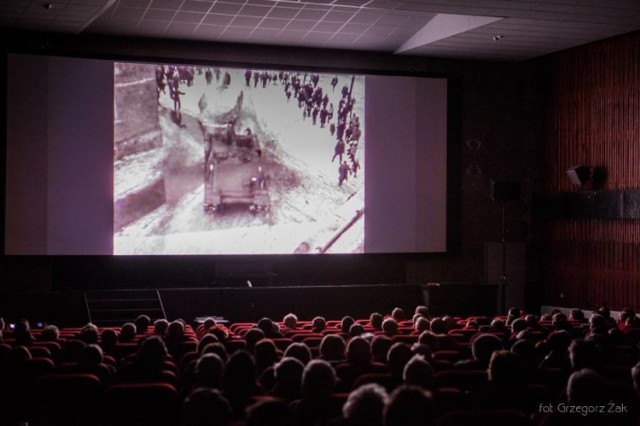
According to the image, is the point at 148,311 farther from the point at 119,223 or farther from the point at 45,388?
the point at 45,388

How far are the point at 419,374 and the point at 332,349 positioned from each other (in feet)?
5.22

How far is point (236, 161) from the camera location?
15.0m

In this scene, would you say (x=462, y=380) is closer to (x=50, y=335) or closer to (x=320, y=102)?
(x=50, y=335)

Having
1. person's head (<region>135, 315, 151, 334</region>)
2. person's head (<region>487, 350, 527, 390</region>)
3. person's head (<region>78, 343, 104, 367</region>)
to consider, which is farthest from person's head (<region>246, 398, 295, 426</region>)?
person's head (<region>135, 315, 151, 334</region>)

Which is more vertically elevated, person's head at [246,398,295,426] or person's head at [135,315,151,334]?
person's head at [246,398,295,426]

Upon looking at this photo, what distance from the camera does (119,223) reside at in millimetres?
14320

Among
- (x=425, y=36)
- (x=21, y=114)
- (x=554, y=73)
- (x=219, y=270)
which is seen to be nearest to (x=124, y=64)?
(x=21, y=114)

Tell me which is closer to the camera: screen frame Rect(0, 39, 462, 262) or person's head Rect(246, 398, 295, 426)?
person's head Rect(246, 398, 295, 426)

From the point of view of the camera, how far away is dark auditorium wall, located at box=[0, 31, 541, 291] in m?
15.3

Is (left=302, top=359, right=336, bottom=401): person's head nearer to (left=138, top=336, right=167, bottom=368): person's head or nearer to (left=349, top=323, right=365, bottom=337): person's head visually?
(left=138, top=336, right=167, bottom=368): person's head

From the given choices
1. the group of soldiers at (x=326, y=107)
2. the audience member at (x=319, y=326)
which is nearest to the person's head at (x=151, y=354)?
the audience member at (x=319, y=326)

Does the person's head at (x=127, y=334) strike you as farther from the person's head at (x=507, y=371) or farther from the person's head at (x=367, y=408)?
the person's head at (x=367, y=408)

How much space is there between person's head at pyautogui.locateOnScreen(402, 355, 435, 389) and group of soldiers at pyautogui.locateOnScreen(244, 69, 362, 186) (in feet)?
35.3

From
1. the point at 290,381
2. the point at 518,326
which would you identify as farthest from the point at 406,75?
the point at 290,381
